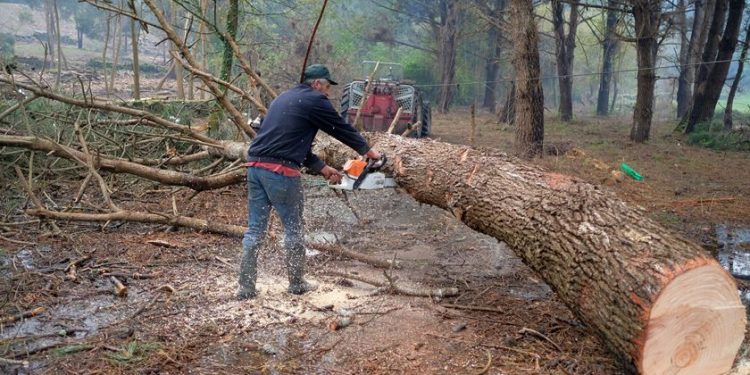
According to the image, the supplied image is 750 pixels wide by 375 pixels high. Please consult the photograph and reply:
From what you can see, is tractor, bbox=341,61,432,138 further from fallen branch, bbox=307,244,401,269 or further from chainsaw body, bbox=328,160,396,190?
chainsaw body, bbox=328,160,396,190

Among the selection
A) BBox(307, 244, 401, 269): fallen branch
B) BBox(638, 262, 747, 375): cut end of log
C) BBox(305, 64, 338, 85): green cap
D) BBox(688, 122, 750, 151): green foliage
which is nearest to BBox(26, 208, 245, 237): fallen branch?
BBox(307, 244, 401, 269): fallen branch

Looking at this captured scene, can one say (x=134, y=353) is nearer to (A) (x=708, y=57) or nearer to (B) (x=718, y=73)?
(B) (x=718, y=73)

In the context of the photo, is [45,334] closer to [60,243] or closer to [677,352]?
[60,243]

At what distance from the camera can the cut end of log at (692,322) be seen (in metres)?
2.79

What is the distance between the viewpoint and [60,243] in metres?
5.18

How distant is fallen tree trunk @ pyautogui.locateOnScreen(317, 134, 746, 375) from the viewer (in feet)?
9.20

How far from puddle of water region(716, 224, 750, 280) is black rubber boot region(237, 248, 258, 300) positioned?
4.15 metres

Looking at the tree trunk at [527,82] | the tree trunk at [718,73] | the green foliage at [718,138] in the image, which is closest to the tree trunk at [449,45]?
the tree trunk at [718,73]

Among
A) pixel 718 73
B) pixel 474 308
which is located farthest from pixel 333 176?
pixel 718 73

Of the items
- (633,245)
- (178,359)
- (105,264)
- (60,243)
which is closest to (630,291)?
(633,245)

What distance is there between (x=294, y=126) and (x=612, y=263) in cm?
226

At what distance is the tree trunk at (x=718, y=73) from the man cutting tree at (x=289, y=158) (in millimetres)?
13207

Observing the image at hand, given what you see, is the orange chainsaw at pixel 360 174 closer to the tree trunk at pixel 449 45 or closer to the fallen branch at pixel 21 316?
the fallen branch at pixel 21 316

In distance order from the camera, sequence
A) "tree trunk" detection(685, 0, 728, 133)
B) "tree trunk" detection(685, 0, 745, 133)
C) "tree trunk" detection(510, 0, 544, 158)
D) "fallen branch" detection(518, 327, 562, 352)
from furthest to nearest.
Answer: "tree trunk" detection(685, 0, 728, 133)
"tree trunk" detection(685, 0, 745, 133)
"tree trunk" detection(510, 0, 544, 158)
"fallen branch" detection(518, 327, 562, 352)
